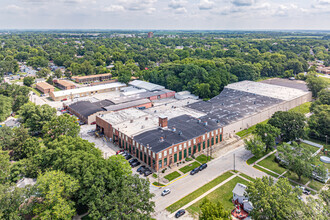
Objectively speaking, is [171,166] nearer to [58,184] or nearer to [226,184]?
[226,184]

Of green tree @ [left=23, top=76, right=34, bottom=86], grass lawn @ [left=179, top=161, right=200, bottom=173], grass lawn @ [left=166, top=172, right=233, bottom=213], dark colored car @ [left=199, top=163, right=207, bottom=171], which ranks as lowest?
grass lawn @ [left=166, top=172, right=233, bottom=213]

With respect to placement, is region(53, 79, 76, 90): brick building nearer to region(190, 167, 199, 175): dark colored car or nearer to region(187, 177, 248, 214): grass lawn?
region(190, 167, 199, 175): dark colored car

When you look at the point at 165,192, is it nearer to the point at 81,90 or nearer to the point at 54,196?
the point at 54,196

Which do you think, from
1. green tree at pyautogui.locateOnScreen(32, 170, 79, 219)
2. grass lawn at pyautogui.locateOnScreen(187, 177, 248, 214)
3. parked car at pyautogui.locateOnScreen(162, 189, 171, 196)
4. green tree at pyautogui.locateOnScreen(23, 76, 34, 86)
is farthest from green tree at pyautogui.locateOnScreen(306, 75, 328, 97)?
green tree at pyautogui.locateOnScreen(23, 76, 34, 86)

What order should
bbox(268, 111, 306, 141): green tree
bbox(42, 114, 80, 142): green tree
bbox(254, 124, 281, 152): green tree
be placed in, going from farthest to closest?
bbox(268, 111, 306, 141): green tree
bbox(42, 114, 80, 142): green tree
bbox(254, 124, 281, 152): green tree

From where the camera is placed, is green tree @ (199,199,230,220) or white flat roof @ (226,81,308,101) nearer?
green tree @ (199,199,230,220)

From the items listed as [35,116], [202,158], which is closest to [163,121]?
[202,158]

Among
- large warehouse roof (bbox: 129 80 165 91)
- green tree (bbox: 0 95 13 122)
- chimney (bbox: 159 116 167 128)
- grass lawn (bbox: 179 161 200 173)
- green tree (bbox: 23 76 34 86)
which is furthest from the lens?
green tree (bbox: 23 76 34 86)
